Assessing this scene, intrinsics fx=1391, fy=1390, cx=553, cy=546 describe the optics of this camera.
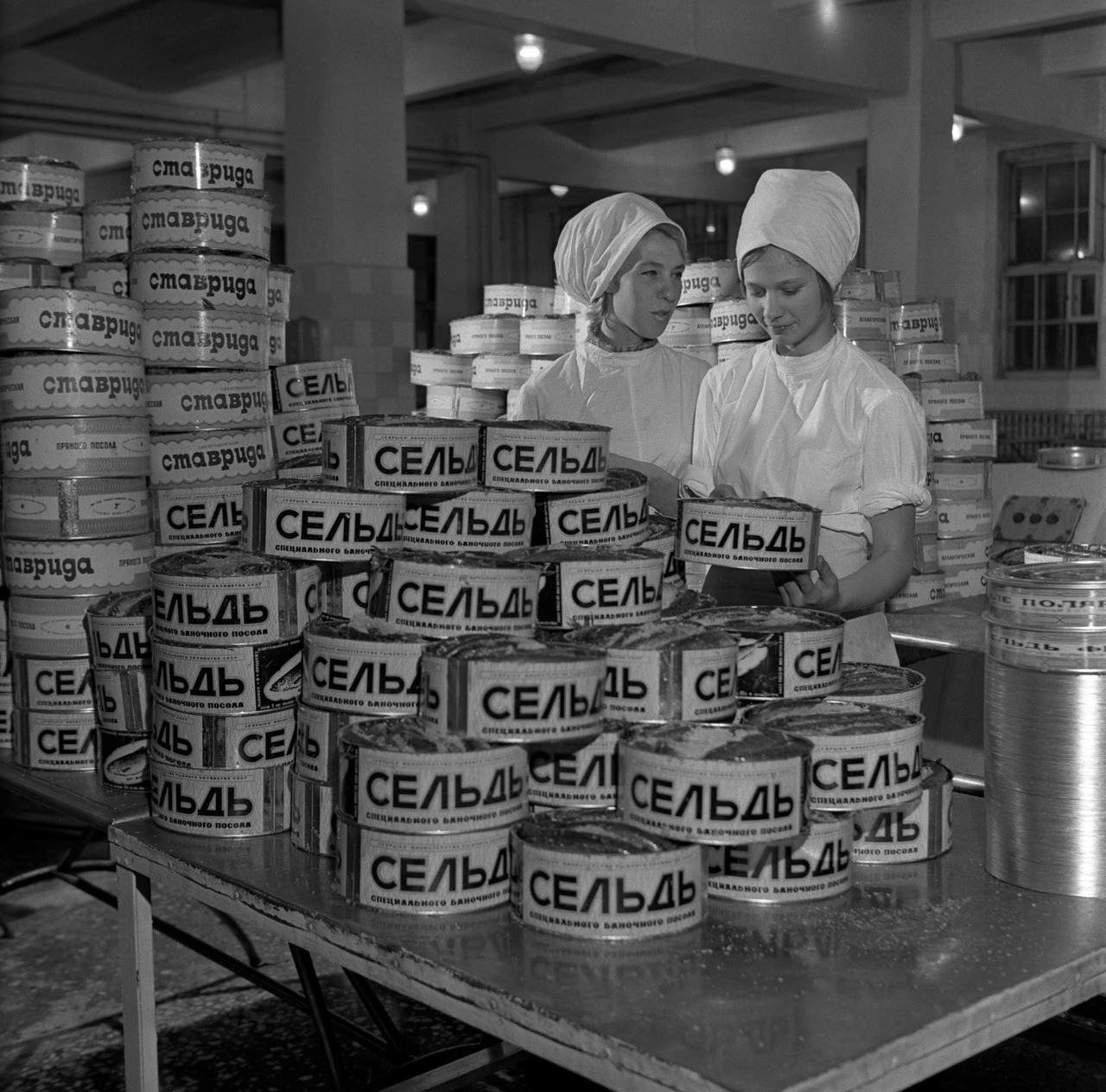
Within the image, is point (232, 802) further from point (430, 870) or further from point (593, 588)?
point (593, 588)

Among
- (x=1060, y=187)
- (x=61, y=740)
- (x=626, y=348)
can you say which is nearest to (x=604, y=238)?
(x=626, y=348)

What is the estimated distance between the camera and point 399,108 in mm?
6359

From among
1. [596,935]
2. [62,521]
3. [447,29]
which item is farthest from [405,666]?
[447,29]

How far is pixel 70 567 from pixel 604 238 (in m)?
1.25

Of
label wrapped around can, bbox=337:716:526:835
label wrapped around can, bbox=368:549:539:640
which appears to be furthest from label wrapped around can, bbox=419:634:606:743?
label wrapped around can, bbox=368:549:539:640

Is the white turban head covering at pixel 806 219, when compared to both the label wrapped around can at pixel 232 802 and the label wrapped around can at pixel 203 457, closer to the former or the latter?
the label wrapped around can at pixel 203 457

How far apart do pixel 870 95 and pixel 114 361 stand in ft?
25.4

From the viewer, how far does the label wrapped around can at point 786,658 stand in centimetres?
168

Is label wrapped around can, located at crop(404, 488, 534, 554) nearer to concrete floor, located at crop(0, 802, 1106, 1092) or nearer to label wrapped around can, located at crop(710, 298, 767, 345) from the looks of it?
concrete floor, located at crop(0, 802, 1106, 1092)

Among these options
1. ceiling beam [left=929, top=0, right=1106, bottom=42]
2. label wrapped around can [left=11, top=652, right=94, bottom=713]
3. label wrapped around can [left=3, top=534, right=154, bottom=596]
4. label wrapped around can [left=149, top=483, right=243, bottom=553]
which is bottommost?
label wrapped around can [left=11, top=652, right=94, bottom=713]

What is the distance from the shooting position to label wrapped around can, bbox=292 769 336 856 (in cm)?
165

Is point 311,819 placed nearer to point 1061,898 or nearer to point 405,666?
point 405,666

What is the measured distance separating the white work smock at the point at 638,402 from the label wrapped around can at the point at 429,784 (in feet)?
5.12

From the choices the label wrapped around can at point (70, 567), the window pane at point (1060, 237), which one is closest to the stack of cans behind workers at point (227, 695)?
the label wrapped around can at point (70, 567)
